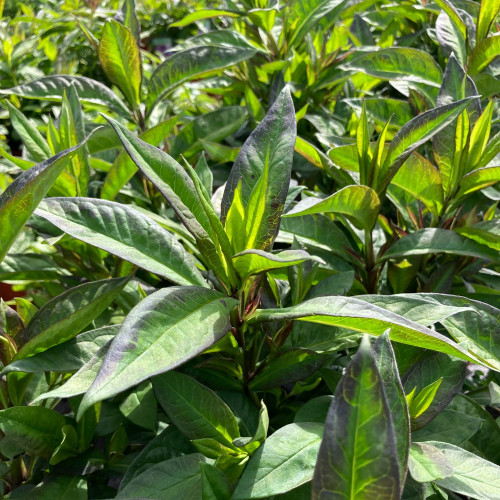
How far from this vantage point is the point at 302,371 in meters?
0.83

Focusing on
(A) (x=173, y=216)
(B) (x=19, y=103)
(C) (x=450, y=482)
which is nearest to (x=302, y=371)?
(C) (x=450, y=482)

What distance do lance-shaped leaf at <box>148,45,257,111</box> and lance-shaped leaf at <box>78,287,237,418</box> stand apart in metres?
0.72

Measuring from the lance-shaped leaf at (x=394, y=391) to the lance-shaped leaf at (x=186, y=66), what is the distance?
888 millimetres

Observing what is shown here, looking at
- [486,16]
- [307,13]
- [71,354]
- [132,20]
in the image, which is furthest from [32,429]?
[486,16]

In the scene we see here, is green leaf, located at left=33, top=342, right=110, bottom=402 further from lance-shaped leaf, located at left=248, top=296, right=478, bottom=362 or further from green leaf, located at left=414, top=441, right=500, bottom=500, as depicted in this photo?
green leaf, located at left=414, top=441, right=500, bottom=500

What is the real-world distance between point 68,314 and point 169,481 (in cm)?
31

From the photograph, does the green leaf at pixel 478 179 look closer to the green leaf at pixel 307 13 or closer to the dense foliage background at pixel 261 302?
the dense foliage background at pixel 261 302

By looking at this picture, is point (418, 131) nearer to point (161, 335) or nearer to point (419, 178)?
point (419, 178)

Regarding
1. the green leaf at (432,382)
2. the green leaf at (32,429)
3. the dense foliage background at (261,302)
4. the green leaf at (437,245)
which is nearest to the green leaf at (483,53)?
the dense foliage background at (261,302)

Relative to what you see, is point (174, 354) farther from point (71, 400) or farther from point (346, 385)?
point (71, 400)

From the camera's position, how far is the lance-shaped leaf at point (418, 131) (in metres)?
0.91

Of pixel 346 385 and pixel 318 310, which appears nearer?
pixel 346 385

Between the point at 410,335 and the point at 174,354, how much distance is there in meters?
0.27

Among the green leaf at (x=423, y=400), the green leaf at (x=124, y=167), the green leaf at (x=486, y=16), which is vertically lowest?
the green leaf at (x=423, y=400)
